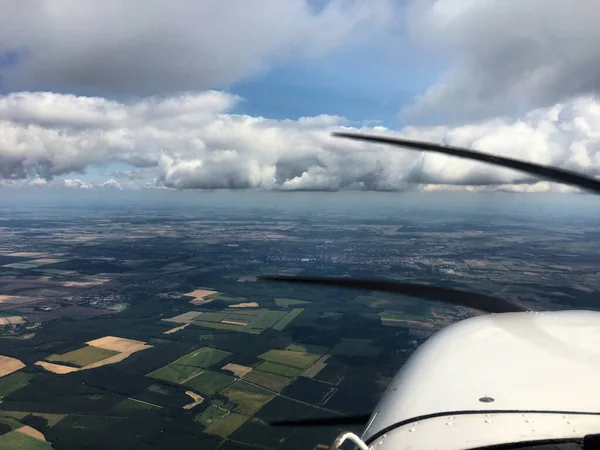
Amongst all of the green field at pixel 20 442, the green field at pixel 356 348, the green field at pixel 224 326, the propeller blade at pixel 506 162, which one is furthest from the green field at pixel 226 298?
the propeller blade at pixel 506 162

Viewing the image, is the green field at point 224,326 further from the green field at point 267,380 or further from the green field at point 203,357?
the green field at point 267,380

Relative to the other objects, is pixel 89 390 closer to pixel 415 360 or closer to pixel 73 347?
pixel 73 347

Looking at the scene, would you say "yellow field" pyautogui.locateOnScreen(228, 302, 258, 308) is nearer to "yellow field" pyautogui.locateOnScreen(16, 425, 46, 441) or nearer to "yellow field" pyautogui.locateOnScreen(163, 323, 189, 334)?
"yellow field" pyautogui.locateOnScreen(163, 323, 189, 334)

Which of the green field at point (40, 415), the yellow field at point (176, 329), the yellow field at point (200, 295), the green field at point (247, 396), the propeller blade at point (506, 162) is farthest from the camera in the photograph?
the yellow field at point (200, 295)

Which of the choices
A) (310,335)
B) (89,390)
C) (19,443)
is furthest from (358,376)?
(19,443)

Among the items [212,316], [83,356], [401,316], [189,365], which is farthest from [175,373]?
[401,316]

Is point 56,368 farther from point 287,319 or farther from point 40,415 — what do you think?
point 287,319
